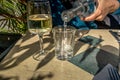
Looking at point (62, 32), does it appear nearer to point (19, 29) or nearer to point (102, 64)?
point (102, 64)

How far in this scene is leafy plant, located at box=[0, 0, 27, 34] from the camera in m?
2.54

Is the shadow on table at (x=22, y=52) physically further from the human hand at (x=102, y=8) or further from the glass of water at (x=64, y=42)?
the human hand at (x=102, y=8)

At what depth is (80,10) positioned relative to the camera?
4.18 feet

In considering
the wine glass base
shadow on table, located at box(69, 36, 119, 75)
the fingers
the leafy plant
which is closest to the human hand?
the fingers

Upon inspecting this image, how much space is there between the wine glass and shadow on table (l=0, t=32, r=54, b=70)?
4 centimetres

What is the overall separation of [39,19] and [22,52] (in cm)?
17

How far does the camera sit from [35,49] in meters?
1.29

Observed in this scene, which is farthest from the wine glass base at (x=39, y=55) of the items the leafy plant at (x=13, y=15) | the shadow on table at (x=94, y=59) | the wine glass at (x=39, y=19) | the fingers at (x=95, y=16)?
the leafy plant at (x=13, y=15)

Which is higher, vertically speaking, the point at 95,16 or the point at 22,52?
the point at 95,16

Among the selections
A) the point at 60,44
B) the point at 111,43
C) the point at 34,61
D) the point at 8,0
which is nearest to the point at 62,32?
the point at 60,44

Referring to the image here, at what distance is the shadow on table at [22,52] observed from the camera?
1.14 metres

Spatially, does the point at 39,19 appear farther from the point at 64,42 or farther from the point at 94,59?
the point at 94,59

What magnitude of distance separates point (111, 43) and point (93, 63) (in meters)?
0.25

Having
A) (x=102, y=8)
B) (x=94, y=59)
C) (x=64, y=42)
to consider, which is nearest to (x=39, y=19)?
(x=64, y=42)
